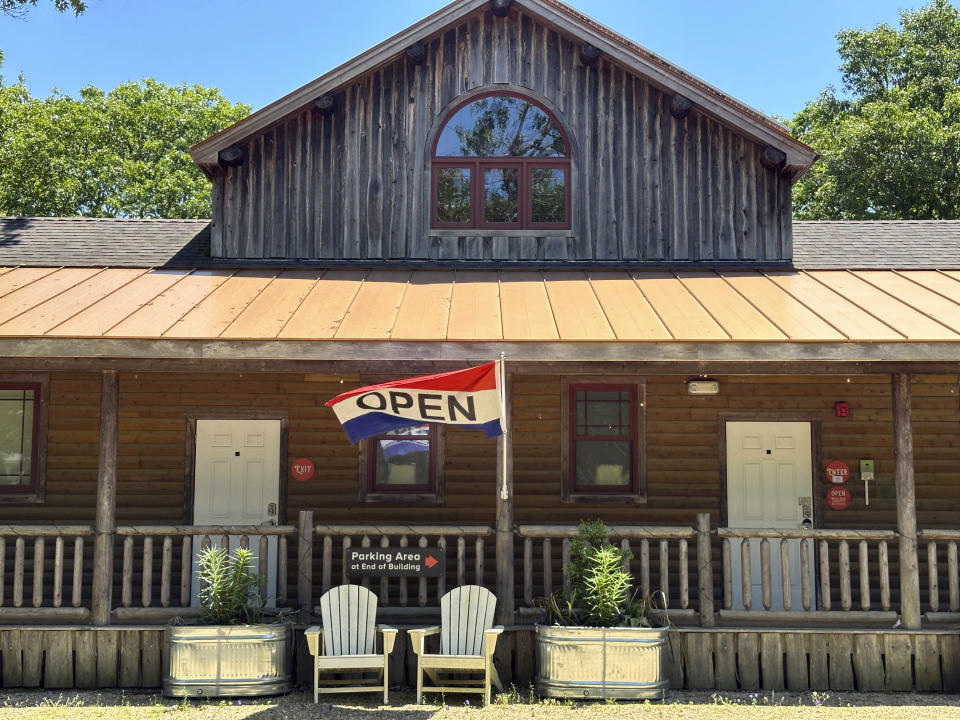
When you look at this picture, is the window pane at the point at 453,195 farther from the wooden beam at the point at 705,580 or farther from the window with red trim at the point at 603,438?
the wooden beam at the point at 705,580

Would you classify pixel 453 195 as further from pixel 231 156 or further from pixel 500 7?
pixel 231 156

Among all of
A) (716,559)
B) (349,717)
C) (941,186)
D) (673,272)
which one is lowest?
(349,717)

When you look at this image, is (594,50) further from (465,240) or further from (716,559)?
(716,559)

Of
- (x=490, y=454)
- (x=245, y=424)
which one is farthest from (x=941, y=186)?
(x=245, y=424)

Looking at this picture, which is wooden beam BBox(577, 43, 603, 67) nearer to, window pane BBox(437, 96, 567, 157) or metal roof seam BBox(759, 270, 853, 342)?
window pane BBox(437, 96, 567, 157)

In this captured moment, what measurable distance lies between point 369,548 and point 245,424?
3.08 meters

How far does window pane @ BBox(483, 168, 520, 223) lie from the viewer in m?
11.4

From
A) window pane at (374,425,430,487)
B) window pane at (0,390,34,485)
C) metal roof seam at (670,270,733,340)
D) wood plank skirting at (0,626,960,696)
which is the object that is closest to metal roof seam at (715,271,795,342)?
metal roof seam at (670,270,733,340)

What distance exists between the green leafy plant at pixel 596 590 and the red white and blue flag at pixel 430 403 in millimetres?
1495

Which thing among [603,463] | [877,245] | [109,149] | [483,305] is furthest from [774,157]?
[109,149]

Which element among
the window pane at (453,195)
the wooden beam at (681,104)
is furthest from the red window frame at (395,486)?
the wooden beam at (681,104)

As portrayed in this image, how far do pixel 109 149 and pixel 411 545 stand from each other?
30.0m

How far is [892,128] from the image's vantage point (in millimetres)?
27547

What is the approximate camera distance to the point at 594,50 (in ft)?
36.6
